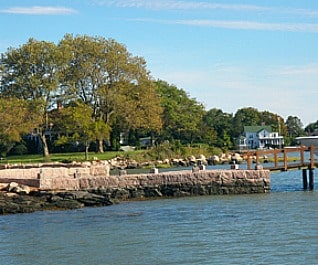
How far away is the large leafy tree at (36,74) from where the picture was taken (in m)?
68.8

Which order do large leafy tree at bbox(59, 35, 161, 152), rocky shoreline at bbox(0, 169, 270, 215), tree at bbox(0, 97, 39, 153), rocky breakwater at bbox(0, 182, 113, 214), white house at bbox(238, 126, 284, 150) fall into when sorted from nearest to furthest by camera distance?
rocky breakwater at bbox(0, 182, 113, 214)
rocky shoreline at bbox(0, 169, 270, 215)
tree at bbox(0, 97, 39, 153)
large leafy tree at bbox(59, 35, 161, 152)
white house at bbox(238, 126, 284, 150)

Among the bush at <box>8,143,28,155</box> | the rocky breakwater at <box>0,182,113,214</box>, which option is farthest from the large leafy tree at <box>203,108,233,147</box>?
the rocky breakwater at <box>0,182,113,214</box>

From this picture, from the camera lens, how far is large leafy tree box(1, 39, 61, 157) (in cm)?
6875

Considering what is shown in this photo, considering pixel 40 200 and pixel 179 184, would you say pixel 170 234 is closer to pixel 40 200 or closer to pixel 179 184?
pixel 40 200

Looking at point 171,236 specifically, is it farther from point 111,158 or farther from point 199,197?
point 111,158

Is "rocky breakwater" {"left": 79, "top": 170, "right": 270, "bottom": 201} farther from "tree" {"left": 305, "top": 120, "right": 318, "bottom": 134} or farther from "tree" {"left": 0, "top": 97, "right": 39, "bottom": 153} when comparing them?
"tree" {"left": 305, "top": 120, "right": 318, "bottom": 134}

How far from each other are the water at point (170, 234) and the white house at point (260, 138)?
89504 mm

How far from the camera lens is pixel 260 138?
391 feet

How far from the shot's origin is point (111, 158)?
6794 centimetres

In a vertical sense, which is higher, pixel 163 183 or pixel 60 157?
pixel 60 157

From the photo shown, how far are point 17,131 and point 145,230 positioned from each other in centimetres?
4525

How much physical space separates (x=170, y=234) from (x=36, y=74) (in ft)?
168

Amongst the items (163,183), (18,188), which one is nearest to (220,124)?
(163,183)

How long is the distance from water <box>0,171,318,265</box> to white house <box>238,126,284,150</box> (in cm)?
8950
